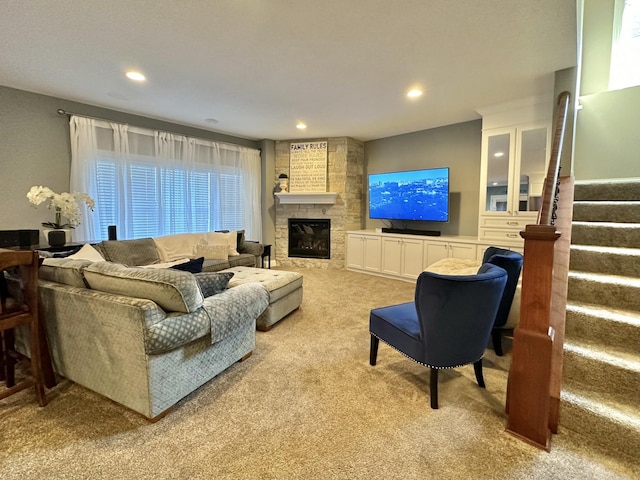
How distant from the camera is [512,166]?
3896 mm

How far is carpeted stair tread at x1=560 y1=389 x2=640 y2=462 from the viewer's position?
1.43 meters

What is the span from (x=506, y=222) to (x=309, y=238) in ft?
11.7

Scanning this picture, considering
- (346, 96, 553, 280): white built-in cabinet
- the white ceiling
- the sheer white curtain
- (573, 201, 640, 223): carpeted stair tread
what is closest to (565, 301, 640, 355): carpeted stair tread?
(573, 201, 640, 223): carpeted stair tread

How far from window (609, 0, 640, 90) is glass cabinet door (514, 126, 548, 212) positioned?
35.1 inches

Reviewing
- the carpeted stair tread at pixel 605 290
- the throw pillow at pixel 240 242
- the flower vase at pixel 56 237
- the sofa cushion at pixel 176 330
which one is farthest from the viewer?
the throw pillow at pixel 240 242

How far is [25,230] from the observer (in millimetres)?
3396

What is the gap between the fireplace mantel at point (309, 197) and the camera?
576 cm

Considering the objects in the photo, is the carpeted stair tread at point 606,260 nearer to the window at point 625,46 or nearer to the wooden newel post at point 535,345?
the wooden newel post at point 535,345

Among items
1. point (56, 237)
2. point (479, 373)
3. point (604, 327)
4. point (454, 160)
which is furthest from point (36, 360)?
point (454, 160)

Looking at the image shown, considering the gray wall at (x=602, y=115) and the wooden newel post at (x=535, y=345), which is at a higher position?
the gray wall at (x=602, y=115)

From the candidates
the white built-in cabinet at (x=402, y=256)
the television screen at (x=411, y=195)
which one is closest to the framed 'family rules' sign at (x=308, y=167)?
the television screen at (x=411, y=195)

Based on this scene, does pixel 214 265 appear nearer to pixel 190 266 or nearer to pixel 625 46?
pixel 190 266

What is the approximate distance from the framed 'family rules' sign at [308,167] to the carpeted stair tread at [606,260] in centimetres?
418

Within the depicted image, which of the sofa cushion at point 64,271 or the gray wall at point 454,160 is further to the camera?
the gray wall at point 454,160
